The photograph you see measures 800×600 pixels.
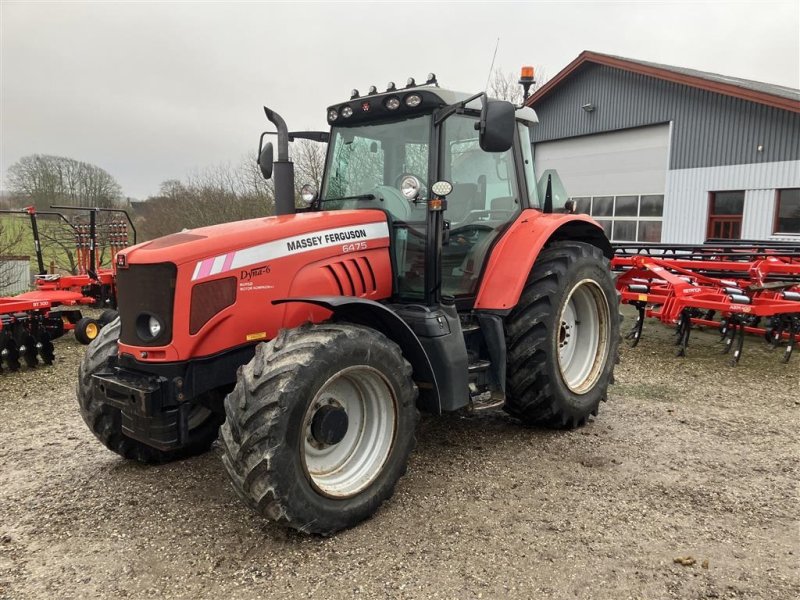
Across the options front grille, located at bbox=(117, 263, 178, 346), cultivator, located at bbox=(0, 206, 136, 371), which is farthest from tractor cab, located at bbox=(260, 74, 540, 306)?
cultivator, located at bbox=(0, 206, 136, 371)

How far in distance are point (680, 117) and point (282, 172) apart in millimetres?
12842

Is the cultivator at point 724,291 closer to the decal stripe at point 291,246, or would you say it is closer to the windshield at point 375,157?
the windshield at point 375,157

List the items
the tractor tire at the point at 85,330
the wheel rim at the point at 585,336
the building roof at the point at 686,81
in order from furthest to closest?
1. the building roof at the point at 686,81
2. the tractor tire at the point at 85,330
3. the wheel rim at the point at 585,336

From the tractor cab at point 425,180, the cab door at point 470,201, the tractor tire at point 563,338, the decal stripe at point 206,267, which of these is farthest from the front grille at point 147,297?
the tractor tire at point 563,338

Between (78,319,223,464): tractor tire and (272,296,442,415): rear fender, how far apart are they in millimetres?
1171

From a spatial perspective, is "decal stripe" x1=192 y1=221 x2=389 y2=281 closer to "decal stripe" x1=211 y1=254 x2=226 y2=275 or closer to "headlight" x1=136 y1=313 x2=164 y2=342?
"decal stripe" x1=211 y1=254 x2=226 y2=275

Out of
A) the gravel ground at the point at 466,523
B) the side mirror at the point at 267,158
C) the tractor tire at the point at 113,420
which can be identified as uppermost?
the side mirror at the point at 267,158

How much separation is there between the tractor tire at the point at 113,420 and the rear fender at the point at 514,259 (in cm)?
195

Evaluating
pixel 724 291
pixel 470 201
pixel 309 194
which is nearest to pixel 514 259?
pixel 470 201

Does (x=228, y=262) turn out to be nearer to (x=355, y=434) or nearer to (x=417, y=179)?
(x=355, y=434)

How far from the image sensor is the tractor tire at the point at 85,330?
8.08 metres

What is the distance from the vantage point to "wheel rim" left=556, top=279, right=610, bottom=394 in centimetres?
459

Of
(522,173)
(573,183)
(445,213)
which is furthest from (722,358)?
(573,183)

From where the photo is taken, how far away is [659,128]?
1427cm
